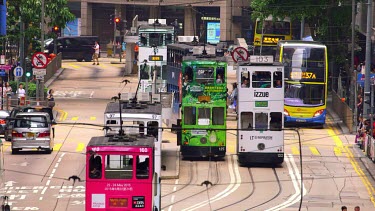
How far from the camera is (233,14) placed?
359ft

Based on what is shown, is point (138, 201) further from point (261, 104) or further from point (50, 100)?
point (50, 100)

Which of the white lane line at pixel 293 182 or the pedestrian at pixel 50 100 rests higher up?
the pedestrian at pixel 50 100

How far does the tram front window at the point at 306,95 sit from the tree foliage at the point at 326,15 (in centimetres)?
978

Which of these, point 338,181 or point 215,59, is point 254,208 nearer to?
point 338,181

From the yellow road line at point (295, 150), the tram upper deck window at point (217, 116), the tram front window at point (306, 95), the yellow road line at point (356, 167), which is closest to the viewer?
the yellow road line at point (356, 167)

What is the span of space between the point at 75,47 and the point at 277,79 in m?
48.1

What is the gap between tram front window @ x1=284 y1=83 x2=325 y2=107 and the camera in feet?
205

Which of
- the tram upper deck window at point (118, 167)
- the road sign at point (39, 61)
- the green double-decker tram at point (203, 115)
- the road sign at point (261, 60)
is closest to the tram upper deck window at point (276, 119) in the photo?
the green double-decker tram at point (203, 115)

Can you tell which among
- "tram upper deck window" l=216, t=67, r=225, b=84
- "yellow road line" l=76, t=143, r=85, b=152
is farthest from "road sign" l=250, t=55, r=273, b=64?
"yellow road line" l=76, t=143, r=85, b=152

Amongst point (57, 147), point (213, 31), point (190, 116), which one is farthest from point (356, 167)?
point (213, 31)

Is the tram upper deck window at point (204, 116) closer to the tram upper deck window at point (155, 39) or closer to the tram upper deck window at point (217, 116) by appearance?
the tram upper deck window at point (217, 116)

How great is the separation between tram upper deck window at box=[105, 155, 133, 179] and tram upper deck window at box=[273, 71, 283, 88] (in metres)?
17.7

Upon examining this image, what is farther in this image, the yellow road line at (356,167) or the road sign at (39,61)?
the road sign at (39,61)

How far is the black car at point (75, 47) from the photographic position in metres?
95.6
